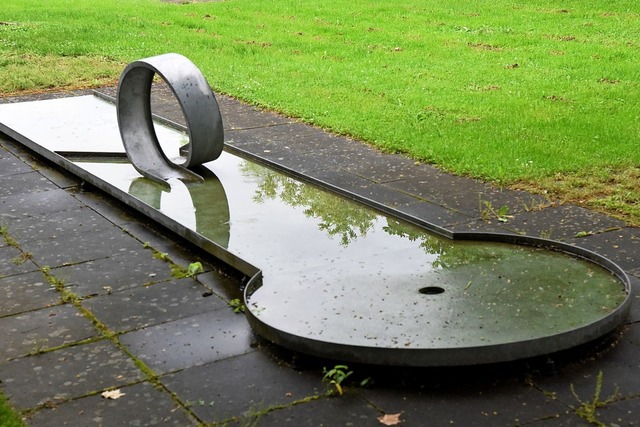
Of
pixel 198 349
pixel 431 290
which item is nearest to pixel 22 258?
pixel 198 349

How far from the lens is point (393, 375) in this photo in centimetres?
439

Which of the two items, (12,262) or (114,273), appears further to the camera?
(12,262)

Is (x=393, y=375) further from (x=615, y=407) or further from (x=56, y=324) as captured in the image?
(x=56, y=324)

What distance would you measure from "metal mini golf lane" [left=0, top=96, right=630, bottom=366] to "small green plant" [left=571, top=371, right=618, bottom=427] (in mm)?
283

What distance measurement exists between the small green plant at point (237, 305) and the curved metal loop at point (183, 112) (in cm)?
224

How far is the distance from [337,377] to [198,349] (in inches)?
32.0

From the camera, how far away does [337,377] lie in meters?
4.34

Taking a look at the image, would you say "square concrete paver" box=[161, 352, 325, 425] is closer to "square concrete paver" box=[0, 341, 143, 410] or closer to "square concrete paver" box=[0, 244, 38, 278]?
"square concrete paver" box=[0, 341, 143, 410]

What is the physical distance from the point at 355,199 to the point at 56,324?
2.59 metres

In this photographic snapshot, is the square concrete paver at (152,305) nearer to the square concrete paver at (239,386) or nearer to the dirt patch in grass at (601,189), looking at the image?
the square concrete paver at (239,386)

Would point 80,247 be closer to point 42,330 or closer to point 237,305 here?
point 42,330

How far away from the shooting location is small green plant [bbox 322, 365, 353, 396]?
429cm

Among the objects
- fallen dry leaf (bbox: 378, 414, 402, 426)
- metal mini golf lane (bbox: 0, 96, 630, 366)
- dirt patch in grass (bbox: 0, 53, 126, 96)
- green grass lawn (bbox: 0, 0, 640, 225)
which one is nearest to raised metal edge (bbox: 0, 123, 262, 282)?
metal mini golf lane (bbox: 0, 96, 630, 366)

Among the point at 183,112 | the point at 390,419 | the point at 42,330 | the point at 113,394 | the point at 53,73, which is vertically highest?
the point at 183,112
